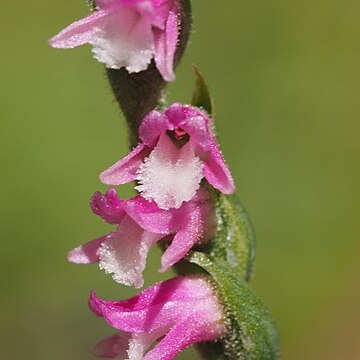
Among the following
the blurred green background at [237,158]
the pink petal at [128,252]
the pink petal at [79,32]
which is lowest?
the blurred green background at [237,158]

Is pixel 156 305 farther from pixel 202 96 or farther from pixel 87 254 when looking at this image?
pixel 202 96

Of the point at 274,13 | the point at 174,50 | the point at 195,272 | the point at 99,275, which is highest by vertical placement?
the point at 174,50

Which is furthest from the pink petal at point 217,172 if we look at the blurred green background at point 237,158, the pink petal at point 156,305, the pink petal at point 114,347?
the blurred green background at point 237,158

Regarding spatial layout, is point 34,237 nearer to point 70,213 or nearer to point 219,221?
point 70,213

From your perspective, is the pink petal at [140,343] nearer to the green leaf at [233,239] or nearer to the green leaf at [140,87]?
the green leaf at [233,239]

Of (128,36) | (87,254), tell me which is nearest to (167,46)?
(128,36)

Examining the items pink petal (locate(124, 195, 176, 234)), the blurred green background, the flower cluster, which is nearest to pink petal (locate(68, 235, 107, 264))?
the flower cluster

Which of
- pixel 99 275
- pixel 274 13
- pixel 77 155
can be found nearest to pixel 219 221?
pixel 99 275
